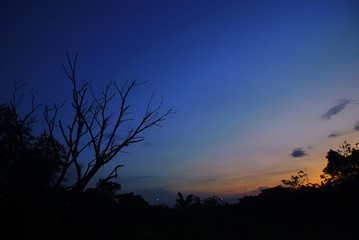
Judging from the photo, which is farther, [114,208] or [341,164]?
[341,164]

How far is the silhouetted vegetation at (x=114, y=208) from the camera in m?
6.27

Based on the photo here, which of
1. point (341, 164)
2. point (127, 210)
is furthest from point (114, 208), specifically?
point (341, 164)

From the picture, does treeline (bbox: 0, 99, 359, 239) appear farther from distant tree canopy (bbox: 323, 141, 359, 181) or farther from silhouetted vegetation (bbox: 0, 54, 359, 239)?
distant tree canopy (bbox: 323, 141, 359, 181)

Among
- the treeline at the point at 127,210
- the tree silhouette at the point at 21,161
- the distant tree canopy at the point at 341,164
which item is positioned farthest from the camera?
the distant tree canopy at the point at 341,164

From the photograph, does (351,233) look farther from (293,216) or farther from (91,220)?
(91,220)

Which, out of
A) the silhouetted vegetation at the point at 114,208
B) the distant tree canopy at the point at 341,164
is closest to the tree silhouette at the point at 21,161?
the silhouetted vegetation at the point at 114,208

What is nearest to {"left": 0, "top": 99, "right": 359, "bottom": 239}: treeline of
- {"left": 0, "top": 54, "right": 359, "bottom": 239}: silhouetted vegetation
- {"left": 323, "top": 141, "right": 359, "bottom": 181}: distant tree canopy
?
{"left": 0, "top": 54, "right": 359, "bottom": 239}: silhouetted vegetation

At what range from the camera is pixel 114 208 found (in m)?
18.9

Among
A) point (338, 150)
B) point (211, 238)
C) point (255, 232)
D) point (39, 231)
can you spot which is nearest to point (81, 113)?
point (39, 231)

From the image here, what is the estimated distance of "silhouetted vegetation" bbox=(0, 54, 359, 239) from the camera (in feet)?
20.6

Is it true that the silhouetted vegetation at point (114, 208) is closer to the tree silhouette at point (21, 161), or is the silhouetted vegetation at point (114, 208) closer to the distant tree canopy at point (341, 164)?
the tree silhouette at point (21, 161)

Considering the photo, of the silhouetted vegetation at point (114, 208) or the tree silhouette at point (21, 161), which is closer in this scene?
the silhouetted vegetation at point (114, 208)

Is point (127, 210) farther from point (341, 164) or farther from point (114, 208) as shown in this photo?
point (341, 164)

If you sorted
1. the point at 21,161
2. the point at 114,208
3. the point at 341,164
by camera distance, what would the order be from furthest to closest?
the point at 341,164 < the point at 114,208 < the point at 21,161
